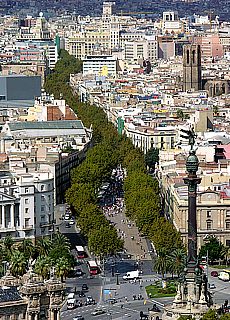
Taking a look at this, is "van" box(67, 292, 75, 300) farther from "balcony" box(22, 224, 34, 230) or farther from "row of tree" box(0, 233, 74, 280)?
"balcony" box(22, 224, 34, 230)

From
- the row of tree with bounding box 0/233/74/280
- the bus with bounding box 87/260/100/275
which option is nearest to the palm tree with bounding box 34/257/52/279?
the row of tree with bounding box 0/233/74/280

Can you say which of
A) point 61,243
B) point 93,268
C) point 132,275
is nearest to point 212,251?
point 132,275

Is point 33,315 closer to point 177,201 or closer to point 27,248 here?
point 27,248

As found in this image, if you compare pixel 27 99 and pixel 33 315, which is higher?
pixel 33 315

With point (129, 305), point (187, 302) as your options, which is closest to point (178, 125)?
point (129, 305)

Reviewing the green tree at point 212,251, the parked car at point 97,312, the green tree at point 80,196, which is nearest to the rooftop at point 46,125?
the green tree at point 80,196

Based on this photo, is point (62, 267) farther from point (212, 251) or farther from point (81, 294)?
point (212, 251)
